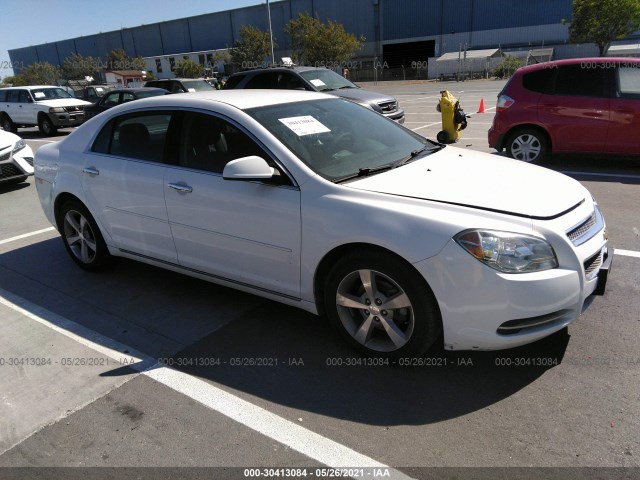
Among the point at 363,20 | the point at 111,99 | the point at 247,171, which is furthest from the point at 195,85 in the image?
the point at 363,20

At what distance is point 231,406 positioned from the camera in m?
2.89

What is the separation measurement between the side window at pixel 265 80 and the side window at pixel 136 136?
7.99m

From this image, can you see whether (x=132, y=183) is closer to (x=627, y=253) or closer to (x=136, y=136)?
(x=136, y=136)

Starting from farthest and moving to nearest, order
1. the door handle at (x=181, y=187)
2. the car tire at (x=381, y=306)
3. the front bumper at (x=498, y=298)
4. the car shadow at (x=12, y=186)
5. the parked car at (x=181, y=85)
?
the parked car at (x=181, y=85)
the car shadow at (x=12, y=186)
the door handle at (x=181, y=187)
the car tire at (x=381, y=306)
the front bumper at (x=498, y=298)

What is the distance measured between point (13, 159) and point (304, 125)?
23.9ft

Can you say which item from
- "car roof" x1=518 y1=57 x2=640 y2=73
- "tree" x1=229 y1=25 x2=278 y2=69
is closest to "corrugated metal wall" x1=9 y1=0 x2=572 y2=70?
"tree" x1=229 y1=25 x2=278 y2=69

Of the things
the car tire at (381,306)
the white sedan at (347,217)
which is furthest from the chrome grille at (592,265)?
A: the car tire at (381,306)

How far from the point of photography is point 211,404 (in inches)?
115

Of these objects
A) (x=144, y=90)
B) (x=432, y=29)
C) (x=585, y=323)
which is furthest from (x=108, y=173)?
(x=432, y=29)

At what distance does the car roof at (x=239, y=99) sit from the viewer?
3768 mm

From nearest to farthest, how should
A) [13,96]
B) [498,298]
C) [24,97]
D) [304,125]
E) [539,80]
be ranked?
[498,298] → [304,125] → [539,80] → [24,97] → [13,96]

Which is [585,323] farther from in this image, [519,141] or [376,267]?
[519,141]

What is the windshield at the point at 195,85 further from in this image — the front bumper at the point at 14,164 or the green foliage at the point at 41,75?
the green foliage at the point at 41,75

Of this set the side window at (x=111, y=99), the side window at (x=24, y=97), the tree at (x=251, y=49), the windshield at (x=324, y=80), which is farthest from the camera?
the tree at (x=251, y=49)
